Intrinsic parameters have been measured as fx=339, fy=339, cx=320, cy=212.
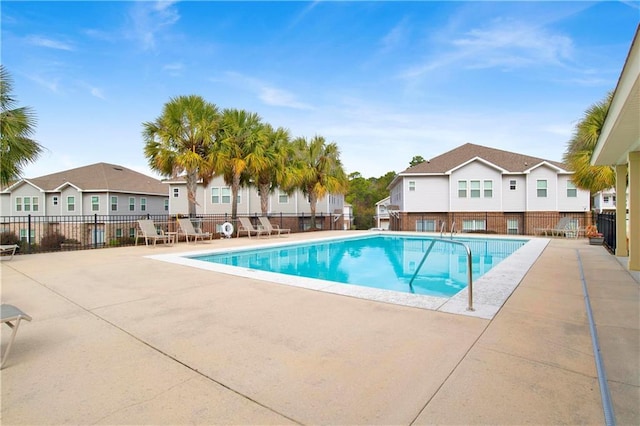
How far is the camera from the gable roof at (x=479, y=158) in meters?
24.1

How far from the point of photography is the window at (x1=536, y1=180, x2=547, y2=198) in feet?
76.2

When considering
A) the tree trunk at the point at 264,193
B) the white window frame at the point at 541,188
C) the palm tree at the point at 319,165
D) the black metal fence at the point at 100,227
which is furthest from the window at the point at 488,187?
the tree trunk at the point at 264,193

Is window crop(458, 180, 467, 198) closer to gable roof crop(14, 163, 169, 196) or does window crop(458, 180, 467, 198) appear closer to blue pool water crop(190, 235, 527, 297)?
blue pool water crop(190, 235, 527, 297)

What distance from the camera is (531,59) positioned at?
46.0ft

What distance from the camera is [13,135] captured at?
8.95 metres

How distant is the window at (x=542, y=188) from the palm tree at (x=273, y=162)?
17.2 m

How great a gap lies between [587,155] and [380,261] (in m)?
9.59

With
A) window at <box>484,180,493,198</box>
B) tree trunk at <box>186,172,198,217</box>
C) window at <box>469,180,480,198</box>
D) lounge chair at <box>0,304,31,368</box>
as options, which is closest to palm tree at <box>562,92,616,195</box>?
window at <box>484,180,493,198</box>

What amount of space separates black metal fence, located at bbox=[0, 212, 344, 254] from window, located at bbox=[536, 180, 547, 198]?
49.0 feet

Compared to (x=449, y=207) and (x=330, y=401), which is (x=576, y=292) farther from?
(x=449, y=207)

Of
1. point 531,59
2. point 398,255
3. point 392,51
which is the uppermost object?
point 392,51

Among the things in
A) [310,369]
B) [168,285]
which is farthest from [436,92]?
[310,369]

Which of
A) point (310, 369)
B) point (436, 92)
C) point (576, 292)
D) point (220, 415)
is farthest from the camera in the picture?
point (436, 92)

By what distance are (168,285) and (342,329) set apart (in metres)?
3.86
